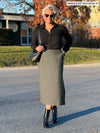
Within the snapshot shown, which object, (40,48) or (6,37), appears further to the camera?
(6,37)

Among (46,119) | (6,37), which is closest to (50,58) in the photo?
(46,119)

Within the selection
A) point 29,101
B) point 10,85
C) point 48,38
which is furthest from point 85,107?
point 10,85

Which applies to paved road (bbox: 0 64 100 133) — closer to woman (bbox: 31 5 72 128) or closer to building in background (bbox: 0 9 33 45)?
woman (bbox: 31 5 72 128)

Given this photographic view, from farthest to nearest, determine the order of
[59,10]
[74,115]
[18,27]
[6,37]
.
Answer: [18,27], [6,37], [59,10], [74,115]

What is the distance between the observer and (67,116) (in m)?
4.96

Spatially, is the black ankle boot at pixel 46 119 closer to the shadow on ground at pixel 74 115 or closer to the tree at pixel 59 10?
the shadow on ground at pixel 74 115

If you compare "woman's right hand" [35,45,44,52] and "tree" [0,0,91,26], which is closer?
"woman's right hand" [35,45,44,52]

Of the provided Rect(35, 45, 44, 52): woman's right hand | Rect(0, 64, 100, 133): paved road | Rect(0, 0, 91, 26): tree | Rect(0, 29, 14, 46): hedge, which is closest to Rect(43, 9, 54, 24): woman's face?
Rect(35, 45, 44, 52): woman's right hand

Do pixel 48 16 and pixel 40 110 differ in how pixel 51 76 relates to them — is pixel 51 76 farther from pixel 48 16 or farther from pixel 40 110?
pixel 40 110

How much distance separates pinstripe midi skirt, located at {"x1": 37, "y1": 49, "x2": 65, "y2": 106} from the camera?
4020 mm

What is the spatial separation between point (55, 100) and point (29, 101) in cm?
226

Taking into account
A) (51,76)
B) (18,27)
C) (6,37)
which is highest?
(18,27)

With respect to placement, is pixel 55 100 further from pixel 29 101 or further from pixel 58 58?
pixel 29 101

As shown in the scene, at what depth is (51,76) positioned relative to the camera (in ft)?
13.3
